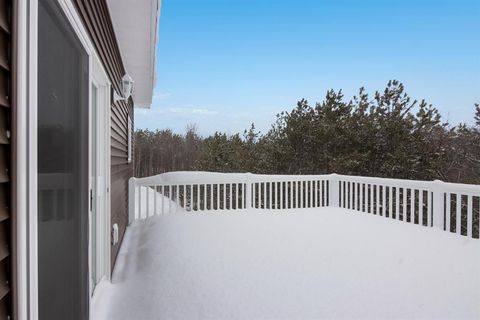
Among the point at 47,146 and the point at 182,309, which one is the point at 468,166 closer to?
the point at 182,309

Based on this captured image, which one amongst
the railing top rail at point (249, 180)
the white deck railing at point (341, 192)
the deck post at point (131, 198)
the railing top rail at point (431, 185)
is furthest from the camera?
the deck post at point (131, 198)


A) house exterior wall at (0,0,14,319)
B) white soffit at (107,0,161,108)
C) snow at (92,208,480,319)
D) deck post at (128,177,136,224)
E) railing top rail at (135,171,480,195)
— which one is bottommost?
snow at (92,208,480,319)

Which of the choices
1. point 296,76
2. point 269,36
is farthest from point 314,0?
point 296,76

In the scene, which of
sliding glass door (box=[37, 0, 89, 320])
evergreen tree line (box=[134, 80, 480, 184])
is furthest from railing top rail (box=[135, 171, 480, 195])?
evergreen tree line (box=[134, 80, 480, 184])

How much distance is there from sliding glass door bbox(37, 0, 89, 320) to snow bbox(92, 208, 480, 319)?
3.14 ft

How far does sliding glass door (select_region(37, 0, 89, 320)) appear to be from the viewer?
3.60 feet

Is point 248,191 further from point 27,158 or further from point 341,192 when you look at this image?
point 27,158

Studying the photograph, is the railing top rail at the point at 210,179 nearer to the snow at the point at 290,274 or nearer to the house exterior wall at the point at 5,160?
the snow at the point at 290,274

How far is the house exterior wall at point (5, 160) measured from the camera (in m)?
0.78

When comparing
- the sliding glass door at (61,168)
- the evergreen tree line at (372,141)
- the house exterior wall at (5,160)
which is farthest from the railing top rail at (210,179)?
the evergreen tree line at (372,141)

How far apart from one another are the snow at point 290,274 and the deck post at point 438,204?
0.92 feet

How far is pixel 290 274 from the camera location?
2.97 m

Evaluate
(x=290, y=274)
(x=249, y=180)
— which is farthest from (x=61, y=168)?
(x=249, y=180)

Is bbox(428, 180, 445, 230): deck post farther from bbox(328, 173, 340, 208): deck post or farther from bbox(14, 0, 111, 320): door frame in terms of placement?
bbox(14, 0, 111, 320): door frame
